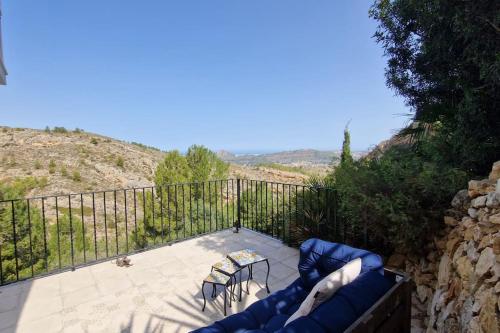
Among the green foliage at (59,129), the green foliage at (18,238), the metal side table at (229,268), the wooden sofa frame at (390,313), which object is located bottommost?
the green foliage at (18,238)

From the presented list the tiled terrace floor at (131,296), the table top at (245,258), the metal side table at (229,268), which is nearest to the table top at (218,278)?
the metal side table at (229,268)

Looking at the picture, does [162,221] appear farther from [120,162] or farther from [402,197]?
[120,162]

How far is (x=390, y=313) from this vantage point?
136cm

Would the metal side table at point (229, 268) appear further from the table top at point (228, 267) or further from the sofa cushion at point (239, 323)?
the sofa cushion at point (239, 323)

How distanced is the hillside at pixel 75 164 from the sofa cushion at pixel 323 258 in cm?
1056

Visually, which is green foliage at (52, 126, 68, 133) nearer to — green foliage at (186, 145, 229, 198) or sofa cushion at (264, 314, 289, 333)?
green foliage at (186, 145, 229, 198)

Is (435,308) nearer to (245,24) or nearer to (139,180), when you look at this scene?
(245,24)

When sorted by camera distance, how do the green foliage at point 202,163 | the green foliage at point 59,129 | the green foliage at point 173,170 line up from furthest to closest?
the green foliage at point 59,129 < the green foliage at point 202,163 < the green foliage at point 173,170

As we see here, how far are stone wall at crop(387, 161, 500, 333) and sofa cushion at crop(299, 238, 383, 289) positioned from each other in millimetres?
507

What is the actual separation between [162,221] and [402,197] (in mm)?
7019

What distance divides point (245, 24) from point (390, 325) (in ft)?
29.3

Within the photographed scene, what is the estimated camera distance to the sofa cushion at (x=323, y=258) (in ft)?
5.75

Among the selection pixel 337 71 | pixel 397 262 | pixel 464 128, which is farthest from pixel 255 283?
pixel 337 71

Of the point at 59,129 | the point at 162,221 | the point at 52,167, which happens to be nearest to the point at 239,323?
the point at 162,221
